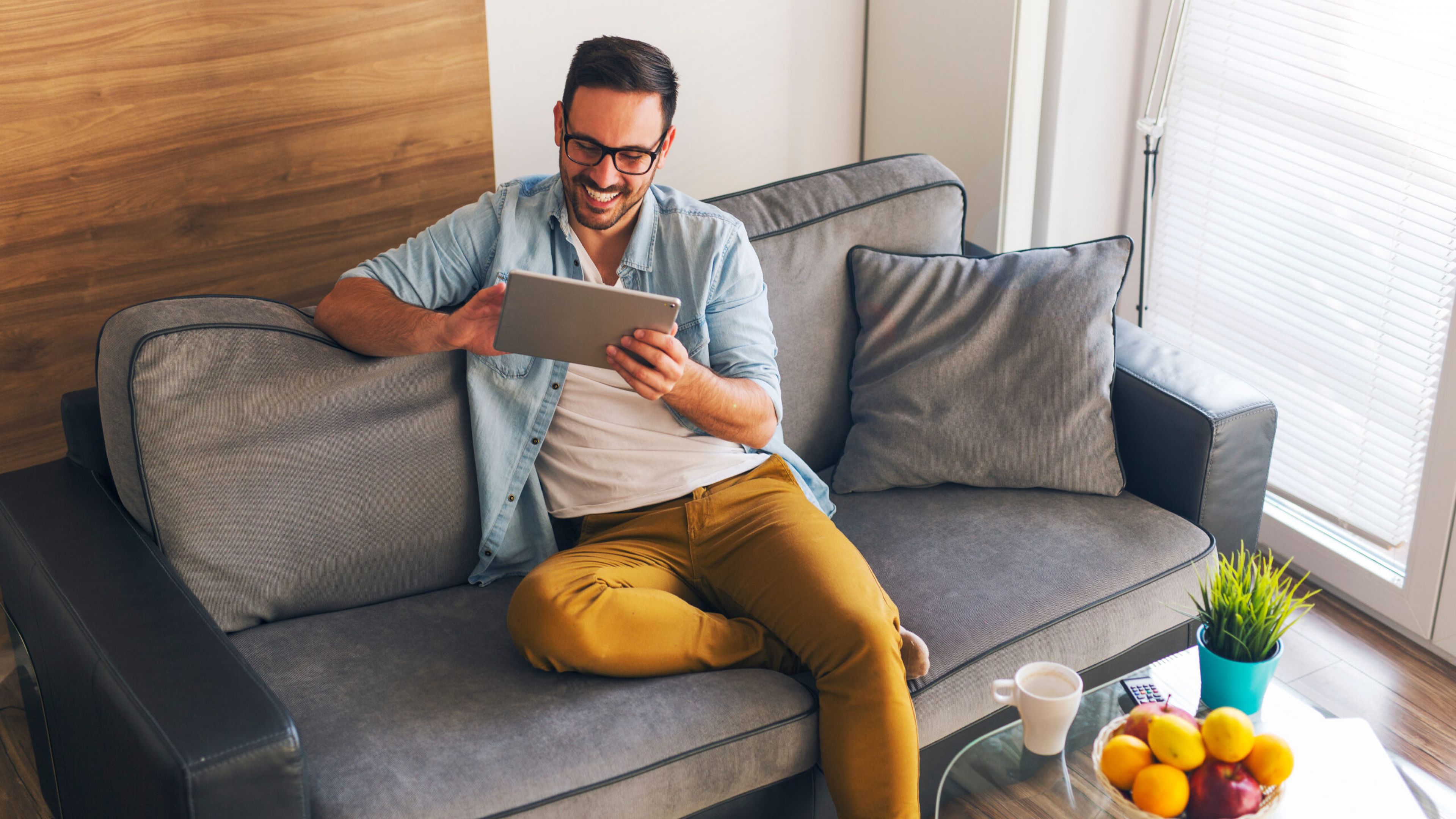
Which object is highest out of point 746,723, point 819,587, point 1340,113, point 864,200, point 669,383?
point 1340,113

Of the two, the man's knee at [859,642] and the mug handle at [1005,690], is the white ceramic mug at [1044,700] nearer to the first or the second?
the mug handle at [1005,690]

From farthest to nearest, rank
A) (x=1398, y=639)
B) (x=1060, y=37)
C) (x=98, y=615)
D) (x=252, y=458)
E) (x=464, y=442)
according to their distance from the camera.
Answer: (x=1060, y=37), (x=1398, y=639), (x=464, y=442), (x=252, y=458), (x=98, y=615)

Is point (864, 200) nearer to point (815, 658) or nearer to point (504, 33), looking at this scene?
point (504, 33)

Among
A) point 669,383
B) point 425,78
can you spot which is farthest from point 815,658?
point 425,78

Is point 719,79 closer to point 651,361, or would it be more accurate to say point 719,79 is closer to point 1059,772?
point 651,361

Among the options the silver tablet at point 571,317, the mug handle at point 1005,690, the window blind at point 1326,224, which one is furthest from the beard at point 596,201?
the window blind at point 1326,224

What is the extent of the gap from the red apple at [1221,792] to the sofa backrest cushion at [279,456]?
1138 millimetres

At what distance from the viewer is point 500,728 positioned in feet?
4.99

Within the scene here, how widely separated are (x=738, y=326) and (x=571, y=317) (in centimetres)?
42

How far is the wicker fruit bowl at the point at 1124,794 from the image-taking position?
1.33m

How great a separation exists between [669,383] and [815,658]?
1.42ft

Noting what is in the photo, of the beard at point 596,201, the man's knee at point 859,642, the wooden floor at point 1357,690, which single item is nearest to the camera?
the man's knee at point 859,642

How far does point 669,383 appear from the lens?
5.42 ft

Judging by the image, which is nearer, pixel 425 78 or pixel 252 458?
pixel 252 458
